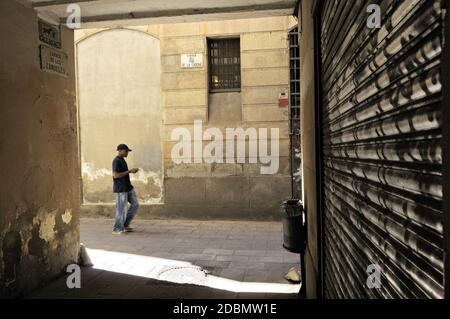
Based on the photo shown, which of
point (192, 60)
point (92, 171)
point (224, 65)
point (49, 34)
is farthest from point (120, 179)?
point (224, 65)

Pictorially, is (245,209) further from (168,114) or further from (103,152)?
(103,152)

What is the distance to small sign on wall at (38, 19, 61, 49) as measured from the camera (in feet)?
17.7

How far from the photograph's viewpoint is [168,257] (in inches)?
264

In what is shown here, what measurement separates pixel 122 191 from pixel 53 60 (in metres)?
3.63

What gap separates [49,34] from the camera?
558 centimetres

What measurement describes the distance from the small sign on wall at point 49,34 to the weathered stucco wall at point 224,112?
452 centimetres

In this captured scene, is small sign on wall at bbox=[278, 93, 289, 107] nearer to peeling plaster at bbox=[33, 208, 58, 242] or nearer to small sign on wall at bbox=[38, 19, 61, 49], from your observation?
small sign on wall at bbox=[38, 19, 61, 49]

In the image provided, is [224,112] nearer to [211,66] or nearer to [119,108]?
[211,66]

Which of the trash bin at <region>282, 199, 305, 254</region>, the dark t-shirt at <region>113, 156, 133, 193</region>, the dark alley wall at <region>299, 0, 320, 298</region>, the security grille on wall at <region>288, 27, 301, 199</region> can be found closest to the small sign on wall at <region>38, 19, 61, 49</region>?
the dark t-shirt at <region>113, 156, 133, 193</region>

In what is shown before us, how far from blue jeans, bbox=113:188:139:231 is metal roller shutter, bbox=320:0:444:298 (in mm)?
6749

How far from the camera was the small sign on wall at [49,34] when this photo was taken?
5387 mm

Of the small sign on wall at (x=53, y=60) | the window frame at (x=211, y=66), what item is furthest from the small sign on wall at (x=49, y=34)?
the window frame at (x=211, y=66)

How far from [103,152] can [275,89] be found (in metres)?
4.91

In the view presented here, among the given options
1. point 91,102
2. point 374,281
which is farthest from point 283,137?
point 374,281
